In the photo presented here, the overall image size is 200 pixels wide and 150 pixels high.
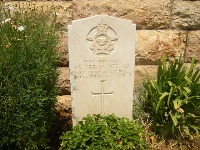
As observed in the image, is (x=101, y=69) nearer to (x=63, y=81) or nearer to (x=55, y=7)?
(x=63, y=81)

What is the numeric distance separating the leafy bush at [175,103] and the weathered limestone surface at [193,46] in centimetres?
54

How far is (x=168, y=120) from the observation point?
3865 mm

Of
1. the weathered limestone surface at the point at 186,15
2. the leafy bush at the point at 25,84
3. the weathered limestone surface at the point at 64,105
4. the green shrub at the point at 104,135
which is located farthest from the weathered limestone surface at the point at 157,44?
the leafy bush at the point at 25,84

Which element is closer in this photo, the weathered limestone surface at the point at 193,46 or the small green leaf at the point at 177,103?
the small green leaf at the point at 177,103

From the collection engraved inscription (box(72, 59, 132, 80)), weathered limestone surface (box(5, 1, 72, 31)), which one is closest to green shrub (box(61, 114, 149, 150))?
engraved inscription (box(72, 59, 132, 80))

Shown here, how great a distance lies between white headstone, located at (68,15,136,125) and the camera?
3.40m

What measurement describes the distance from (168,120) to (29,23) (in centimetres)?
186

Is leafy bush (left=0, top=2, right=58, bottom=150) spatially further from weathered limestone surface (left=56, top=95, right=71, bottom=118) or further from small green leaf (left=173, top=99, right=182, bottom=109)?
small green leaf (left=173, top=99, right=182, bottom=109)

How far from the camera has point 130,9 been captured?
417cm

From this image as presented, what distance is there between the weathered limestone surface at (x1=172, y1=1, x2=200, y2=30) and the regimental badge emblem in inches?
45.4

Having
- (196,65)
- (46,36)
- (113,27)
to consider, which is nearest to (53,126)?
(46,36)

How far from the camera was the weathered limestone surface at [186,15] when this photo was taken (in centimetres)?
419

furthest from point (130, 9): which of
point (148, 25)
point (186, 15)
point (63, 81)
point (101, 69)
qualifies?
point (63, 81)

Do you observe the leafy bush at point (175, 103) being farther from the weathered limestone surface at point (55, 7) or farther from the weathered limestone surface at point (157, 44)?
the weathered limestone surface at point (55, 7)
